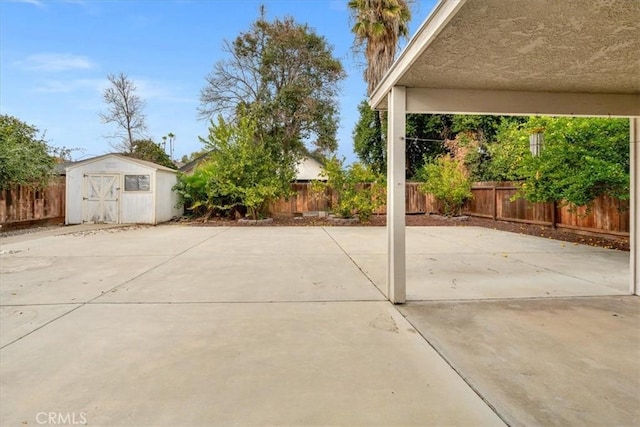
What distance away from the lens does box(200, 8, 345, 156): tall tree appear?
1542 cm

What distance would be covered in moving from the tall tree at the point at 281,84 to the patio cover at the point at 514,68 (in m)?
11.8

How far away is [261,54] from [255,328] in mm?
15825

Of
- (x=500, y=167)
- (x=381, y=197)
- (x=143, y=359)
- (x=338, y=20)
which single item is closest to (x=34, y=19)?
(x=338, y=20)

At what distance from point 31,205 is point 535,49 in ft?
45.9

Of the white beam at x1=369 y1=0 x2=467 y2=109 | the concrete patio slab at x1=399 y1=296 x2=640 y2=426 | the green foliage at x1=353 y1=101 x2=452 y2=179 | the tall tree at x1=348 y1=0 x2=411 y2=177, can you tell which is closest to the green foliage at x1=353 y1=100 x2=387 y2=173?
the green foliage at x1=353 y1=101 x2=452 y2=179

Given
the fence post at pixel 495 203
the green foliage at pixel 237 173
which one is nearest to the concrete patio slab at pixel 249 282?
the green foliage at pixel 237 173

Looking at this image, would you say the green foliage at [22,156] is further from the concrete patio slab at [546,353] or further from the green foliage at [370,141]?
the green foliage at [370,141]

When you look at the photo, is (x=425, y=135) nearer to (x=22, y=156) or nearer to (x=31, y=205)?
(x=22, y=156)

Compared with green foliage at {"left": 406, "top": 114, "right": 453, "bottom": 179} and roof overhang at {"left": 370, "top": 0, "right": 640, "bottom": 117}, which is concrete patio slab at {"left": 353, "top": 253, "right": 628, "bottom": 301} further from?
green foliage at {"left": 406, "top": 114, "right": 453, "bottom": 179}

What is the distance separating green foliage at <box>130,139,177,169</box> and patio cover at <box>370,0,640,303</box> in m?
21.7

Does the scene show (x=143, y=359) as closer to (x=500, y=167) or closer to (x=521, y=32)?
(x=521, y=32)

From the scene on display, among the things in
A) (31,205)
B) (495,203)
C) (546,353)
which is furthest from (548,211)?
(31,205)

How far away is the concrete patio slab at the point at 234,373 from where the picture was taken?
1724 millimetres

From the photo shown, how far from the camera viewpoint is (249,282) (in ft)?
14.3
